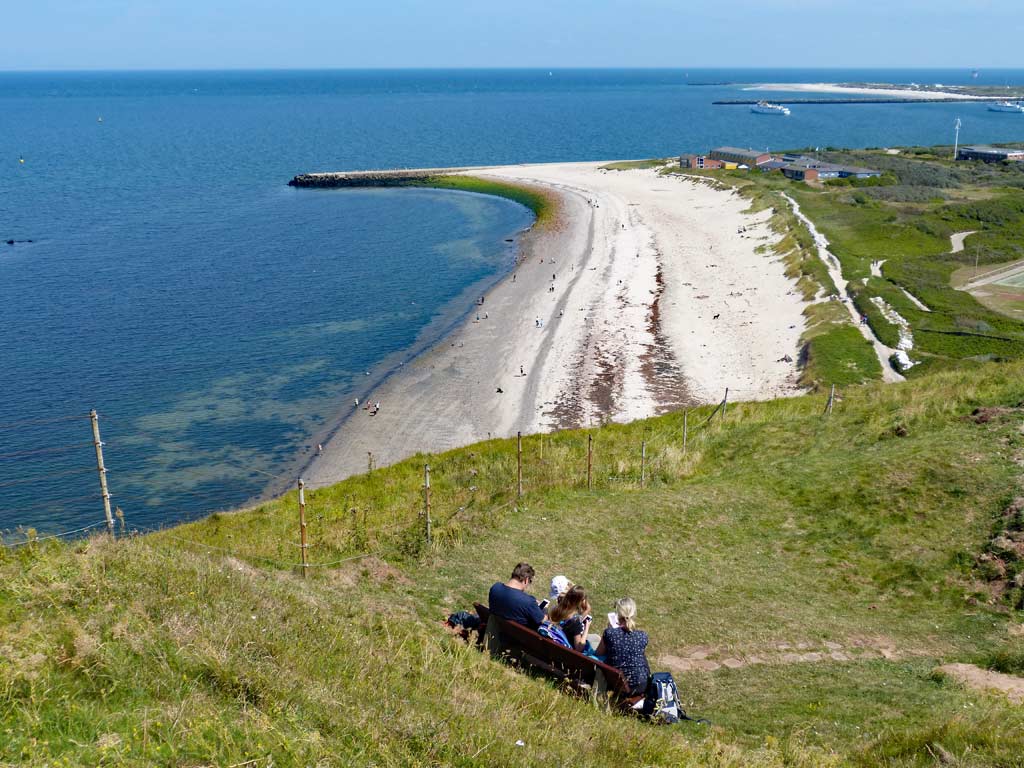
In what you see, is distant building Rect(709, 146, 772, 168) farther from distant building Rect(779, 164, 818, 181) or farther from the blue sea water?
the blue sea water

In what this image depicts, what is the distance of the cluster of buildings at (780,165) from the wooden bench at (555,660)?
90222 mm

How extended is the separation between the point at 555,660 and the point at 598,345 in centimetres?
3410

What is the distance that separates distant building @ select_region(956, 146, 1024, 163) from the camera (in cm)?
10619

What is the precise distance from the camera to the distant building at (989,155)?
106m

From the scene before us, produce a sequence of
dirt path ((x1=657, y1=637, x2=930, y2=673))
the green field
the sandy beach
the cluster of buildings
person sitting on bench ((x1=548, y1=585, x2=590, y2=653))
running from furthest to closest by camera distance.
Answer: the cluster of buildings < the green field < the sandy beach < dirt path ((x1=657, y1=637, x2=930, y2=673)) < person sitting on bench ((x1=548, y1=585, x2=590, y2=653))

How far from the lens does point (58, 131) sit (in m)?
179

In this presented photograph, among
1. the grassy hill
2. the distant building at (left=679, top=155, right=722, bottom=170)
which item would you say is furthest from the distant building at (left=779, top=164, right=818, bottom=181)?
the grassy hill

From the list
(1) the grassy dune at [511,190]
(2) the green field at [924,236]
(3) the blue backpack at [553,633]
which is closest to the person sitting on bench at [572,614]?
(3) the blue backpack at [553,633]

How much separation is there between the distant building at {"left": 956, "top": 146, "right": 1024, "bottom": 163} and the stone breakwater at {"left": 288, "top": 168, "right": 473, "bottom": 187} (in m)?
67.3

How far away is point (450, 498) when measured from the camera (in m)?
18.1

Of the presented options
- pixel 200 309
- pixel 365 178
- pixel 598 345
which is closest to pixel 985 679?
pixel 598 345

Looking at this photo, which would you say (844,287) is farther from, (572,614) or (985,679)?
(572,614)

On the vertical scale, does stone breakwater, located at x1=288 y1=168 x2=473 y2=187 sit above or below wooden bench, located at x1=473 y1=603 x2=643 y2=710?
above

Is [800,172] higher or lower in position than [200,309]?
higher
